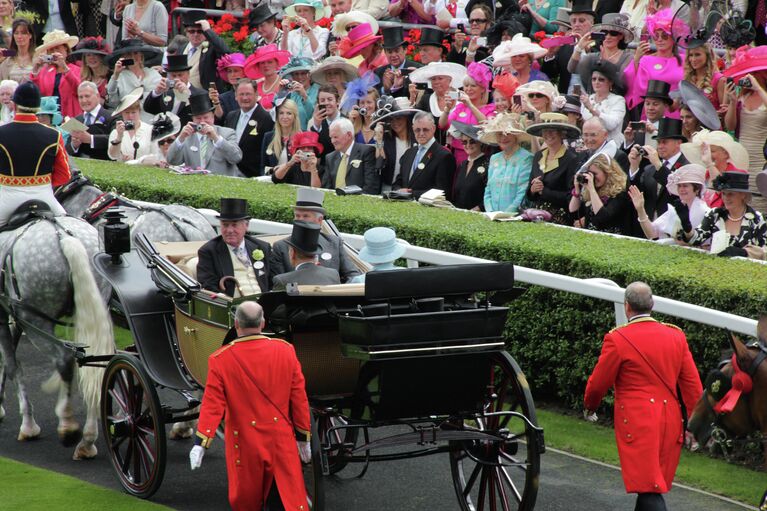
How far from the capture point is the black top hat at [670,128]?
11523mm

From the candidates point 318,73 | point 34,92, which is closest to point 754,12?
point 318,73

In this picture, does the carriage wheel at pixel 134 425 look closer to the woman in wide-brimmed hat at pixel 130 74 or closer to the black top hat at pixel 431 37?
the black top hat at pixel 431 37

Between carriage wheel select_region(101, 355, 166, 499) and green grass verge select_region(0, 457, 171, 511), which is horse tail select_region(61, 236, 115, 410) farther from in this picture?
green grass verge select_region(0, 457, 171, 511)

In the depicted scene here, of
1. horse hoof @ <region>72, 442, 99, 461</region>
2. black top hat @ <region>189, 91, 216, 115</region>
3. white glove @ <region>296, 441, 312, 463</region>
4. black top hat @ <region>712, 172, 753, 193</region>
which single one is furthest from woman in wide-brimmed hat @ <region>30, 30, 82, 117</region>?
white glove @ <region>296, 441, 312, 463</region>

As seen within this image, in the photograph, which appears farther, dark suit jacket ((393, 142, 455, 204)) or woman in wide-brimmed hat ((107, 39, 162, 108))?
woman in wide-brimmed hat ((107, 39, 162, 108))

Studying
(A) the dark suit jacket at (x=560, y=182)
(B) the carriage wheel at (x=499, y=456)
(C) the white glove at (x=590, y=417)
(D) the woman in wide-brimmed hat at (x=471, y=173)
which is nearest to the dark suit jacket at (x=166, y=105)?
(D) the woman in wide-brimmed hat at (x=471, y=173)

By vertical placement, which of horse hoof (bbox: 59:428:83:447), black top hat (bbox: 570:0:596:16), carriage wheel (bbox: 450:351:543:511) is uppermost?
black top hat (bbox: 570:0:596:16)

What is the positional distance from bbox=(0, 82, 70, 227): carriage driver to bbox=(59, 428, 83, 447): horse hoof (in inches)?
69.3

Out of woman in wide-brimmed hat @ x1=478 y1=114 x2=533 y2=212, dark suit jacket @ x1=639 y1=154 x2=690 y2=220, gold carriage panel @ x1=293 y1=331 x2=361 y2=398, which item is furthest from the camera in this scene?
woman in wide-brimmed hat @ x1=478 y1=114 x2=533 y2=212

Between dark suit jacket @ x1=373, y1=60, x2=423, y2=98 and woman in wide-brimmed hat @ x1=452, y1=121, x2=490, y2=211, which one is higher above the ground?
dark suit jacket @ x1=373, y1=60, x2=423, y2=98

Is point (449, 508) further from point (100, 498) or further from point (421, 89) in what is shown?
point (421, 89)

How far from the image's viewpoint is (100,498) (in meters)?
8.40

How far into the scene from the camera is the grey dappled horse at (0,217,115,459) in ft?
30.7

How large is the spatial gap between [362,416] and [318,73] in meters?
9.04
